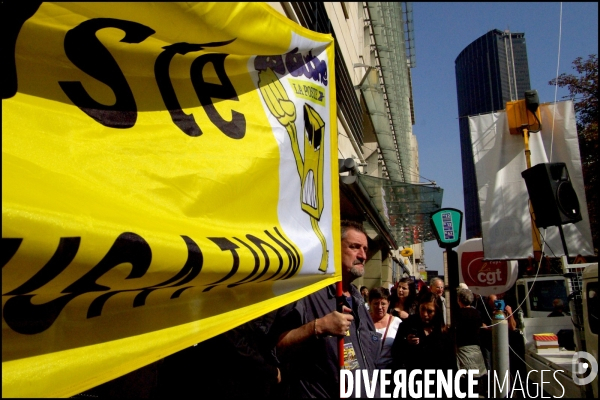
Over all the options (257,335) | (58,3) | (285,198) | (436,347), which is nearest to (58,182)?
(58,3)

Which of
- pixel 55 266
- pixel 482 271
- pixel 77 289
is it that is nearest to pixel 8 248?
pixel 55 266

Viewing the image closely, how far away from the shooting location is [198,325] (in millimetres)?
1618

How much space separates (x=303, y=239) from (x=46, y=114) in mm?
1274

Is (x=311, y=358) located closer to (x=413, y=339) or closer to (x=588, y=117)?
(x=413, y=339)

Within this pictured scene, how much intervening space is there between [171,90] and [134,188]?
0.43 metres

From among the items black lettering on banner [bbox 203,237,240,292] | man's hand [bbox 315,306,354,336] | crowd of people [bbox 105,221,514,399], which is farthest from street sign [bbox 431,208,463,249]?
black lettering on banner [bbox 203,237,240,292]

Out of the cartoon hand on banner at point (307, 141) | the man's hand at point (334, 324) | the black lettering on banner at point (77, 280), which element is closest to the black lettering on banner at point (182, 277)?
the black lettering on banner at point (77, 280)

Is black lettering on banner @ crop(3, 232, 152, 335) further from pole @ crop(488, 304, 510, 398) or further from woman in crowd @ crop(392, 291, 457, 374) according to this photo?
pole @ crop(488, 304, 510, 398)

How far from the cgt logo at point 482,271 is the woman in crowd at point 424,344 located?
7305mm

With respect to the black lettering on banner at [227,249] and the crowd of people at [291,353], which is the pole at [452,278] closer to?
the crowd of people at [291,353]

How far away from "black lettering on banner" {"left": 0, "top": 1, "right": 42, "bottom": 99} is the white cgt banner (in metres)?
8.44

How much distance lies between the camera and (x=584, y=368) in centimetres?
488

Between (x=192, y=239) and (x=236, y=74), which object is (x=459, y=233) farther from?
(x=192, y=239)

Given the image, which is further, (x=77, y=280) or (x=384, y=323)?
(x=384, y=323)
